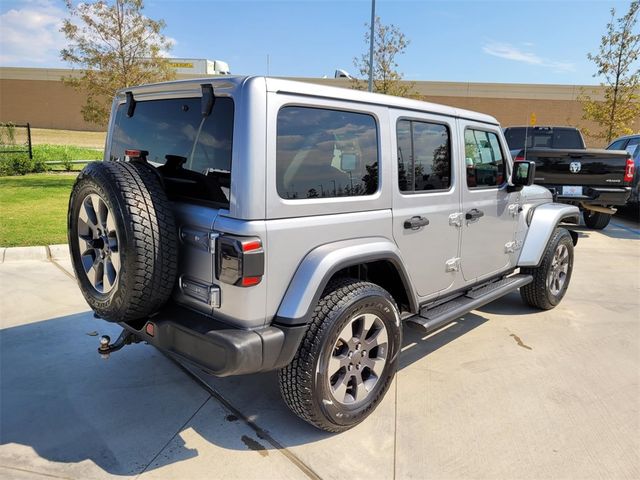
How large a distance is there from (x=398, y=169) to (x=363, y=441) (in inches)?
66.0

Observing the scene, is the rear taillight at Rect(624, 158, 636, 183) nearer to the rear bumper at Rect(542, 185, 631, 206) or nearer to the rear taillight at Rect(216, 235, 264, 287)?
the rear bumper at Rect(542, 185, 631, 206)

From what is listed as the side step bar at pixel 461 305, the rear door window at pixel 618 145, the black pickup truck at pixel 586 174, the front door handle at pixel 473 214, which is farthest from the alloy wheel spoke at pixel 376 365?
the rear door window at pixel 618 145

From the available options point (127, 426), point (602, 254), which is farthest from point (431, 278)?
point (602, 254)

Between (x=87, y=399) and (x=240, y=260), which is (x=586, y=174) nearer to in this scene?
(x=240, y=260)

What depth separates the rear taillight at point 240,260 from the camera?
2301 millimetres

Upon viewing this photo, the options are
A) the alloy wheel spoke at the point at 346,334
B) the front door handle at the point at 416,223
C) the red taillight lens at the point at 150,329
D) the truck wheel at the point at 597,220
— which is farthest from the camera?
the truck wheel at the point at 597,220

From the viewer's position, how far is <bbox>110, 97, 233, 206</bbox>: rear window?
2.48 metres

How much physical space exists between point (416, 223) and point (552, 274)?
102 inches

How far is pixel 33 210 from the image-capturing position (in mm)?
8633

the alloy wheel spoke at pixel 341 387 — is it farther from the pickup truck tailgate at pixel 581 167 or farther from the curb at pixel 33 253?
the pickup truck tailgate at pixel 581 167

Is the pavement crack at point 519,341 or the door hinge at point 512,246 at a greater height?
the door hinge at point 512,246

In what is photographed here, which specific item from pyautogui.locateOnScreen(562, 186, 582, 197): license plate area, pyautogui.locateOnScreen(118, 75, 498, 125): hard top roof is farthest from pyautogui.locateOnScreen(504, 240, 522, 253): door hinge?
pyautogui.locateOnScreen(562, 186, 582, 197): license plate area

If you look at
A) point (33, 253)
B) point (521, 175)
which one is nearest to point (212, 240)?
point (521, 175)

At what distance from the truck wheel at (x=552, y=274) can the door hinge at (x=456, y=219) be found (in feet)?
5.23
